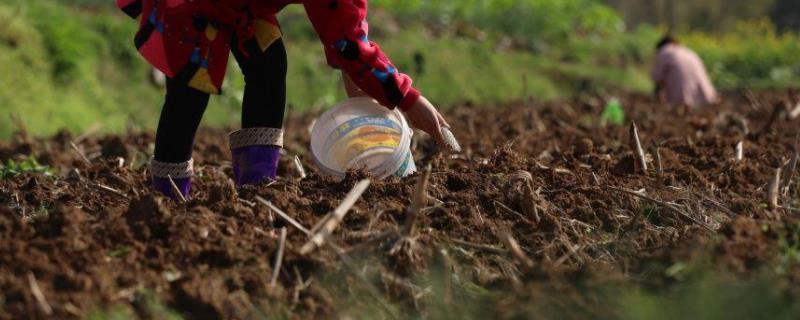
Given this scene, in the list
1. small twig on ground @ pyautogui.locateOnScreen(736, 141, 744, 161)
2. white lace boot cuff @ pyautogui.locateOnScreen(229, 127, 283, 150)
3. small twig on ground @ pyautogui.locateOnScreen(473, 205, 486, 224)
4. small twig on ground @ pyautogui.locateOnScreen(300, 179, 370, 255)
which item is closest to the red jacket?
white lace boot cuff @ pyautogui.locateOnScreen(229, 127, 283, 150)

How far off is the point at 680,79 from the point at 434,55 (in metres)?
2.98

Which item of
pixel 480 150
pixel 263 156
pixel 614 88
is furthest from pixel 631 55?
pixel 263 156

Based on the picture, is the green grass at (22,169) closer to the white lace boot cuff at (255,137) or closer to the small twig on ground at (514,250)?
the white lace boot cuff at (255,137)

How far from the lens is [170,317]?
6.97 feet

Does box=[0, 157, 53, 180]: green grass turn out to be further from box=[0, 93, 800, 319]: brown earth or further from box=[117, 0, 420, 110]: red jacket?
box=[117, 0, 420, 110]: red jacket

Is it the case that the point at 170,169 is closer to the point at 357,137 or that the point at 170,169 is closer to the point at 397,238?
the point at 357,137

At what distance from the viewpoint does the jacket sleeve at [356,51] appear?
120 inches

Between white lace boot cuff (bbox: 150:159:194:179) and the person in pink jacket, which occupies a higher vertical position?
white lace boot cuff (bbox: 150:159:194:179)

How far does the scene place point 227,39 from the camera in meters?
3.25

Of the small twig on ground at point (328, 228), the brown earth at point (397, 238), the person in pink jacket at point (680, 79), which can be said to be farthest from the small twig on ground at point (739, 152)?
the person in pink jacket at point (680, 79)

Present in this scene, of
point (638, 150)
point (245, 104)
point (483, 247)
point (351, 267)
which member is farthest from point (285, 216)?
point (638, 150)

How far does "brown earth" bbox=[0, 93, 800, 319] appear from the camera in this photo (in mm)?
2201

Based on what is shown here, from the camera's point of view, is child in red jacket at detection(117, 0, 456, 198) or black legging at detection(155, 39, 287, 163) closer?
child in red jacket at detection(117, 0, 456, 198)

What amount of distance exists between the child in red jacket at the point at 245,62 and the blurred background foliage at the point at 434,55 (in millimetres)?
2454
